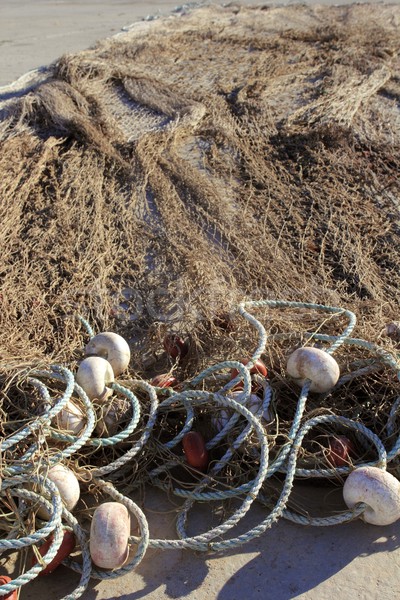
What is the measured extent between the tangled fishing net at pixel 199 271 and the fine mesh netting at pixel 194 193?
0.06 ft

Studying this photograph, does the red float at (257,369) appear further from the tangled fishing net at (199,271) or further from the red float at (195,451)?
the red float at (195,451)

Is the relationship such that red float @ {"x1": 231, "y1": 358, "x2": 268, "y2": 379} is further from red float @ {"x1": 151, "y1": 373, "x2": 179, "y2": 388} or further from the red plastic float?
the red plastic float

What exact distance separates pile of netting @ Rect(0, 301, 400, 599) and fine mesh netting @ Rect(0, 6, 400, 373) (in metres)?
0.24

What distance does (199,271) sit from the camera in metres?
3.55

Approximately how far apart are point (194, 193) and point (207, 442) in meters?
2.24

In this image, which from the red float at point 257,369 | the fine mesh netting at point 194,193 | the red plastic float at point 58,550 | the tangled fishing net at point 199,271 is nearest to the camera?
the red plastic float at point 58,550

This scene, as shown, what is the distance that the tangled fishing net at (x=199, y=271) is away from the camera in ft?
7.98

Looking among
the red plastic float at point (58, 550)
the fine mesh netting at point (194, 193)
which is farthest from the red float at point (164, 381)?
the red plastic float at point (58, 550)

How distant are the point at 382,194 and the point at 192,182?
1.29 meters

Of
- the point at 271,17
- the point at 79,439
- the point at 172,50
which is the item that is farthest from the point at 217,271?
the point at 271,17

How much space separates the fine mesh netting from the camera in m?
3.37

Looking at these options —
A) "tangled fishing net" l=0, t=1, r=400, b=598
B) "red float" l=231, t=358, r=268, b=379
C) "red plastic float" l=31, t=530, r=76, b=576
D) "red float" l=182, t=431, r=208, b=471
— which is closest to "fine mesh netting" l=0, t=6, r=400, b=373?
"tangled fishing net" l=0, t=1, r=400, b=598

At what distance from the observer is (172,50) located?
286 inches

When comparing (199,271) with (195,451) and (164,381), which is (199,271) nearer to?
(164,381)
